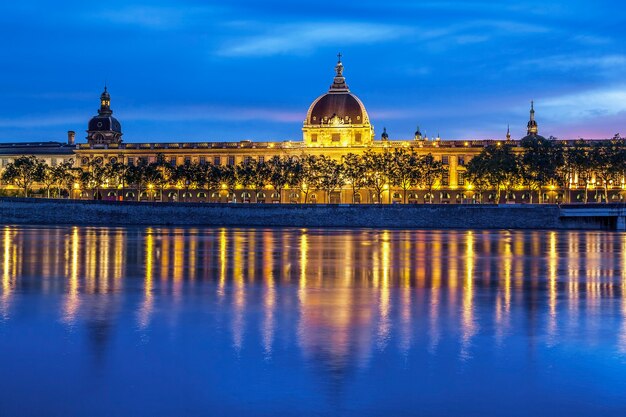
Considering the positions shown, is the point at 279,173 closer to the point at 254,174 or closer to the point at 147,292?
the point at 254,174

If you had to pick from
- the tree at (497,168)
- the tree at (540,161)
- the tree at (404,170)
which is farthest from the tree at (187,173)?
the tree at (540,161)

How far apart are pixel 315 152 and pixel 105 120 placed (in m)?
46.5

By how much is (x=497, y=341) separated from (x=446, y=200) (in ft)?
477

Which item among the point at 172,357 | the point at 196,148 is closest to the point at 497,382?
the point at 172,357

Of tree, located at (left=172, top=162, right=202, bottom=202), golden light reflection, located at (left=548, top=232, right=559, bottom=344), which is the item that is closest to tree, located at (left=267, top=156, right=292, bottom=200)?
tree, located at (left=172, top=162, right=202, bottom=202)

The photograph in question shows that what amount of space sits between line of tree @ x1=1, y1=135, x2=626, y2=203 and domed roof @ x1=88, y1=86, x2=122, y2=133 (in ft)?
65.9

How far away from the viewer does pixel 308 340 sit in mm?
21219

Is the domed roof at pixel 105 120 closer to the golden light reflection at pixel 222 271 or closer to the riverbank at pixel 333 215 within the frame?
the riverbank at pixel 333 215

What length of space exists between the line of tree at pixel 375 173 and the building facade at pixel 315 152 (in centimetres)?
159

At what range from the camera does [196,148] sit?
179 metres

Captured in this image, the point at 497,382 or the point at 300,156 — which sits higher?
the point at 300,156

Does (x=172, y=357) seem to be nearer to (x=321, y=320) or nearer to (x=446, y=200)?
(x=321, y=320)

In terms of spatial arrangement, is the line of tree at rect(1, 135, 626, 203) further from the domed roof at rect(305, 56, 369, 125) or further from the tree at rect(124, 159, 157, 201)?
the domed roof at rect(305, 56, 369, 125)

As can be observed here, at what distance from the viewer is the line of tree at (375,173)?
134000 mm
